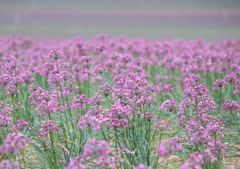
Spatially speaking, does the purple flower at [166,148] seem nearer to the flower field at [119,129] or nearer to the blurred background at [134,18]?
the flower field at [119,129]

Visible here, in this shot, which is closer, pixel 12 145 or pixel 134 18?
pixel 12 145

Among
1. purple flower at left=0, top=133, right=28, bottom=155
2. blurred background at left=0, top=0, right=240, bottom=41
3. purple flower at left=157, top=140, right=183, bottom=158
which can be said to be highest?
blurred background at left=0, top=0, right=240, bottom=41

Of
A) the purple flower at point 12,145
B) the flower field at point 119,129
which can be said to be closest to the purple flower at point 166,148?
the flower field at point 119,129

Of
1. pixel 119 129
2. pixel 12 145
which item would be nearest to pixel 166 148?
pixel 119 129

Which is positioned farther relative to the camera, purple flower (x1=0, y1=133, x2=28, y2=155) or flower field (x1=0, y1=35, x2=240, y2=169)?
flower field (x1=0, y1=35, x2=240, y2=169)

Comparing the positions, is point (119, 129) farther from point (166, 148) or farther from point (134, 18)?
point (134, 18)

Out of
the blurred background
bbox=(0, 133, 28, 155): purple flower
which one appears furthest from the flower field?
the blurred background

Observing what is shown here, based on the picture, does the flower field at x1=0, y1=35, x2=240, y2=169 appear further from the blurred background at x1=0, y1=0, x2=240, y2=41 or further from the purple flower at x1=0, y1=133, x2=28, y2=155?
the blurred background at x1=0, y1=0, x2=240, y2=41

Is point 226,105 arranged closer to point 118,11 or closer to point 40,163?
point 40,163

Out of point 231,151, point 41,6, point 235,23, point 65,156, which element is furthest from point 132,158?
point 41,6

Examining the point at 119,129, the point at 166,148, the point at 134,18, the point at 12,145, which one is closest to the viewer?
Answer: the point at 12,145

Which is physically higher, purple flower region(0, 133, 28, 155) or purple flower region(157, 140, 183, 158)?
purple flower region(0, 133, 28, 155)

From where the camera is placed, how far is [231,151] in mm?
3814

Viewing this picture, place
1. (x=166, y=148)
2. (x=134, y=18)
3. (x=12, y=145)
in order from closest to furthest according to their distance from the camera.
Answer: (x=12, y=145), (x=166, y=148), (x=134, y=18)
